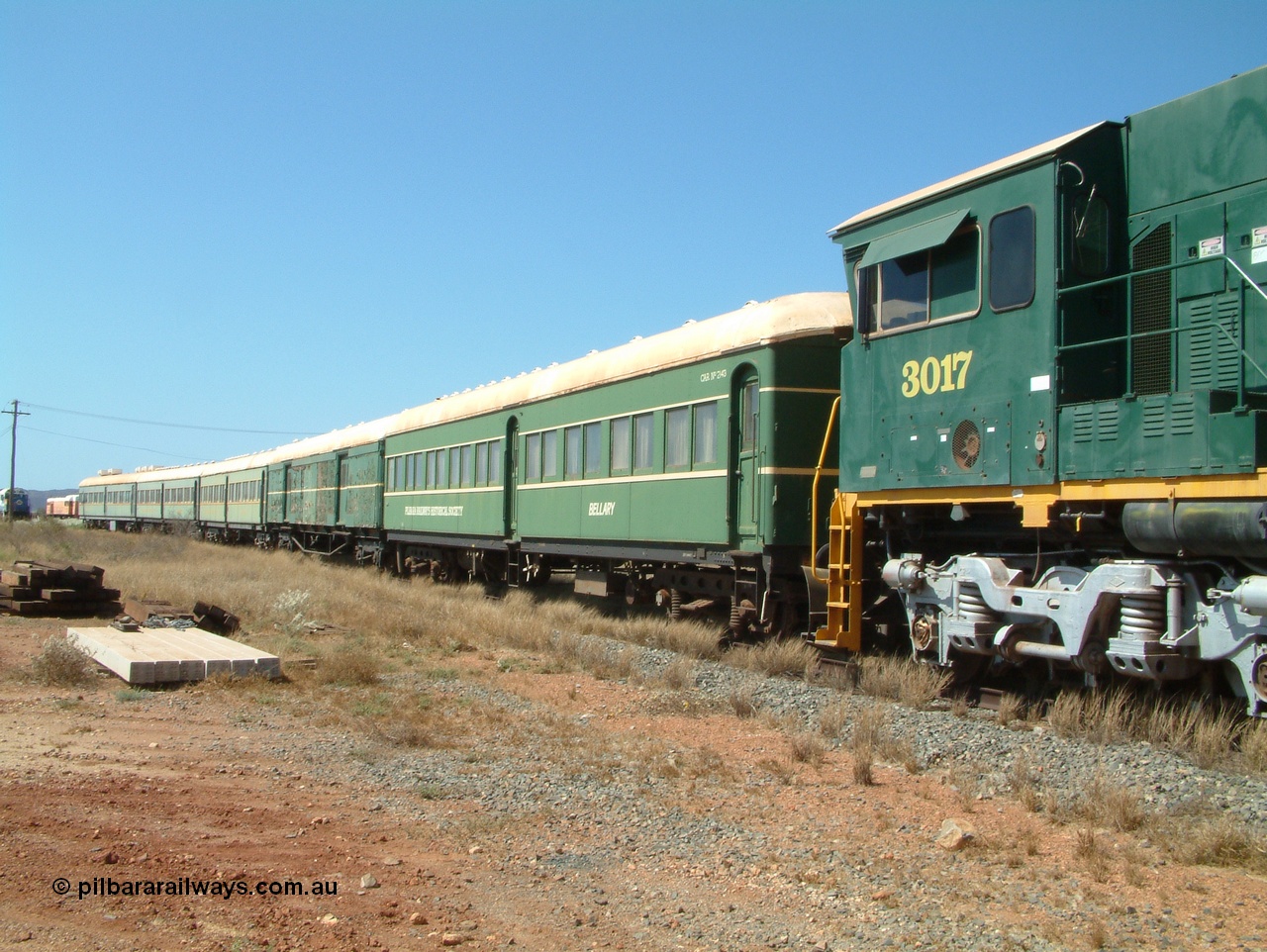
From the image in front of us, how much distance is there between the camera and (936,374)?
28.9 feet

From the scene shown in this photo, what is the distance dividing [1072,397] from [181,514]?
49.6 metres

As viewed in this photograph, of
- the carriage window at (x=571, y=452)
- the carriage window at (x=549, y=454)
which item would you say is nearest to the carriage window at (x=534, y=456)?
the carriage window at (x=549, y=454)

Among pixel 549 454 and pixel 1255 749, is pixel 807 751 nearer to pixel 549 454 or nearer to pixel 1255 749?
pixel 1255 749

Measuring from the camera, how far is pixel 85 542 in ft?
118

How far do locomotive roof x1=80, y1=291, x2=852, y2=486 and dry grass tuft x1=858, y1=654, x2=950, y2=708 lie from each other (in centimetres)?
371

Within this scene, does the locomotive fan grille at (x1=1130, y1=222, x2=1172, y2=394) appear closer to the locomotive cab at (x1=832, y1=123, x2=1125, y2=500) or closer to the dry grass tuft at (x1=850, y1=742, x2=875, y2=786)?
the locomotive cab at (x1=832, y1=123, x2=1125, y2=500)

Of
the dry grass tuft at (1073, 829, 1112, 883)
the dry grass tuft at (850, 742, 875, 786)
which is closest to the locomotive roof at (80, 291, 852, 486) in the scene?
the dry grass tuft at (850, 742, 875, 786)

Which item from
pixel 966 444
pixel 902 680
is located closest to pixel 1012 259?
pixel 966 444

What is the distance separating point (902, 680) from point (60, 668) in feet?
25.2

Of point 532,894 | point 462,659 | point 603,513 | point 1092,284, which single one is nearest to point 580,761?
point 532,894

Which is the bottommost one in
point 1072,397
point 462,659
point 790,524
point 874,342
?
point 462,659

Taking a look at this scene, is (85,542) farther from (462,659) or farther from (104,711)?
(104,711)

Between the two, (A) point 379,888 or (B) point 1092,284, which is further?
(B) point 1092,284

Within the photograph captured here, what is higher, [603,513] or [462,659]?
[603,513]
